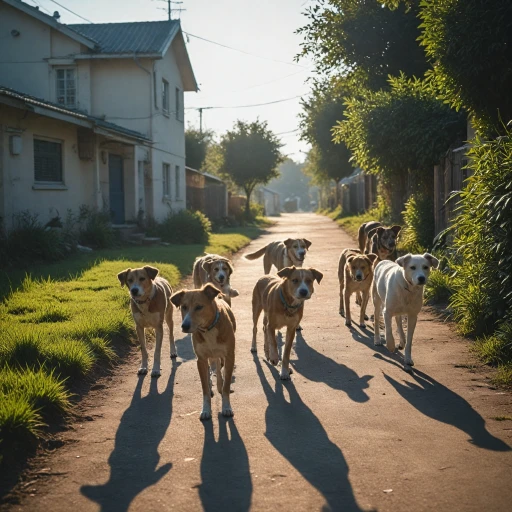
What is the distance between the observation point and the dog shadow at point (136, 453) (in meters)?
3.78

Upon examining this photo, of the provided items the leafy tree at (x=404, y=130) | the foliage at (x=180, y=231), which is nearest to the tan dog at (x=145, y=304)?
the leafy tree at (x=404, y=130)

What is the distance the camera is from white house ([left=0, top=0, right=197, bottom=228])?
715 inches

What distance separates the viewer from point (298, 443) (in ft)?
15.0

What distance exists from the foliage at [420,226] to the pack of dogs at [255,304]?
651cm

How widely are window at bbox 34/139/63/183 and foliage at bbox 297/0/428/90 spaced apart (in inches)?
457

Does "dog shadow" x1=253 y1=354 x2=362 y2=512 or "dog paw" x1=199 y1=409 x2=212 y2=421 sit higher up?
"dog paw" x1=199 y1=409 x2=212 y2=421

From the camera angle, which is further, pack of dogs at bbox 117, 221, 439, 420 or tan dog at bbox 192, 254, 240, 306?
tan dog at bbox 192, 254, 240, 306

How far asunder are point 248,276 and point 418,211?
192 inches

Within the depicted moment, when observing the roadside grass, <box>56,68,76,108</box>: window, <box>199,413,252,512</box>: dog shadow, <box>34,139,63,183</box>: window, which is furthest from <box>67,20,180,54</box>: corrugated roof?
<box>199,413,252,512</box>: dog shadow

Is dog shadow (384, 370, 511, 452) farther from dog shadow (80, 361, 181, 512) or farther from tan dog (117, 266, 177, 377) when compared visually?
tan dog (117, 266, 177, 377)

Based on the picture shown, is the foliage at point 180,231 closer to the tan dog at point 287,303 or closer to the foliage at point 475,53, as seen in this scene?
the foliage at point 475,53

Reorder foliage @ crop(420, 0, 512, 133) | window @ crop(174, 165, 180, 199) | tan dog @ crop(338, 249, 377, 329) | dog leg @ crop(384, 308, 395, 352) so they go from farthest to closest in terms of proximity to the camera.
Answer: window @ crop(174, 165, 180, 199) < foliage @ crop(420, 0, 512, 133) < tan dog @ crop(338, 249, 377, 329) < dog leg @ crop(384, 308, 395, 352)

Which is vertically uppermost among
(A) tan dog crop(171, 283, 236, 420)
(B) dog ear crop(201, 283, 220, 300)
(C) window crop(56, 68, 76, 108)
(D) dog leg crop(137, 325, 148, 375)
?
(C) window crop(56, 68, 76, 108)

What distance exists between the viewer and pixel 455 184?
43.6 ft
